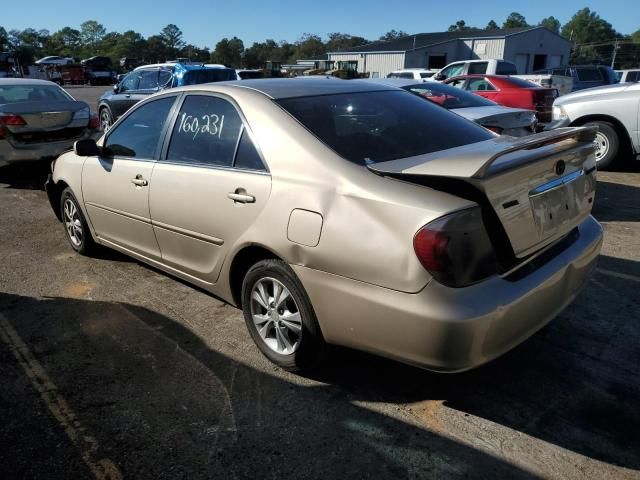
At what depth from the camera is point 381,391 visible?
111 inches

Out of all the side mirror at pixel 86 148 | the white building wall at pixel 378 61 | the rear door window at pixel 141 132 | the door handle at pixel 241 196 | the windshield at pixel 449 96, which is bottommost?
the door handle at pixel 241 196

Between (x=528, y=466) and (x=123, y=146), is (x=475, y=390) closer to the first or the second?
(x=528, y=466)

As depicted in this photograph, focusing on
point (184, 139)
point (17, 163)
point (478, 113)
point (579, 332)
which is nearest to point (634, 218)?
point (478, 113)

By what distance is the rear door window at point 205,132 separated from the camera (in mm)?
3154

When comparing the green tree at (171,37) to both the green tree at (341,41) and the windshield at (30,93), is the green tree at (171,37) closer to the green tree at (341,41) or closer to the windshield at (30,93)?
the green tree at (341,41)

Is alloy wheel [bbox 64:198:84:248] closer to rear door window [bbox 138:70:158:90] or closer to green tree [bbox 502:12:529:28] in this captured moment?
rear door window [bbox 138:70:158:90]

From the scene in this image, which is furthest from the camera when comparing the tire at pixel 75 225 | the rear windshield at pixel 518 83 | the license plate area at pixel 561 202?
the rear windshield at pixel 518 83

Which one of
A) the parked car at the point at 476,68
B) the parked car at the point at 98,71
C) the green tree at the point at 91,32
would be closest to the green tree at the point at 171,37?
the green tree at the point at 91,32

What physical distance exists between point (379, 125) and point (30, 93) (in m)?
7.64

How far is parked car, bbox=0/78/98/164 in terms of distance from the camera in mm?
7633

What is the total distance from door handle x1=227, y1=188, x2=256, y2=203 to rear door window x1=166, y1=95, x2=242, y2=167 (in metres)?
0.21

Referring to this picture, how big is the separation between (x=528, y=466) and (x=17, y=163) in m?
8.00

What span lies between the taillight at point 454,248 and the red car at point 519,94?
32.4 ft

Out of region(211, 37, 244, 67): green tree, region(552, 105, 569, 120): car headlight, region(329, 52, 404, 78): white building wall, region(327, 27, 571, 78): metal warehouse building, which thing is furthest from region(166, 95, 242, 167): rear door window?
region(211, 37, 244, 67): green tree
